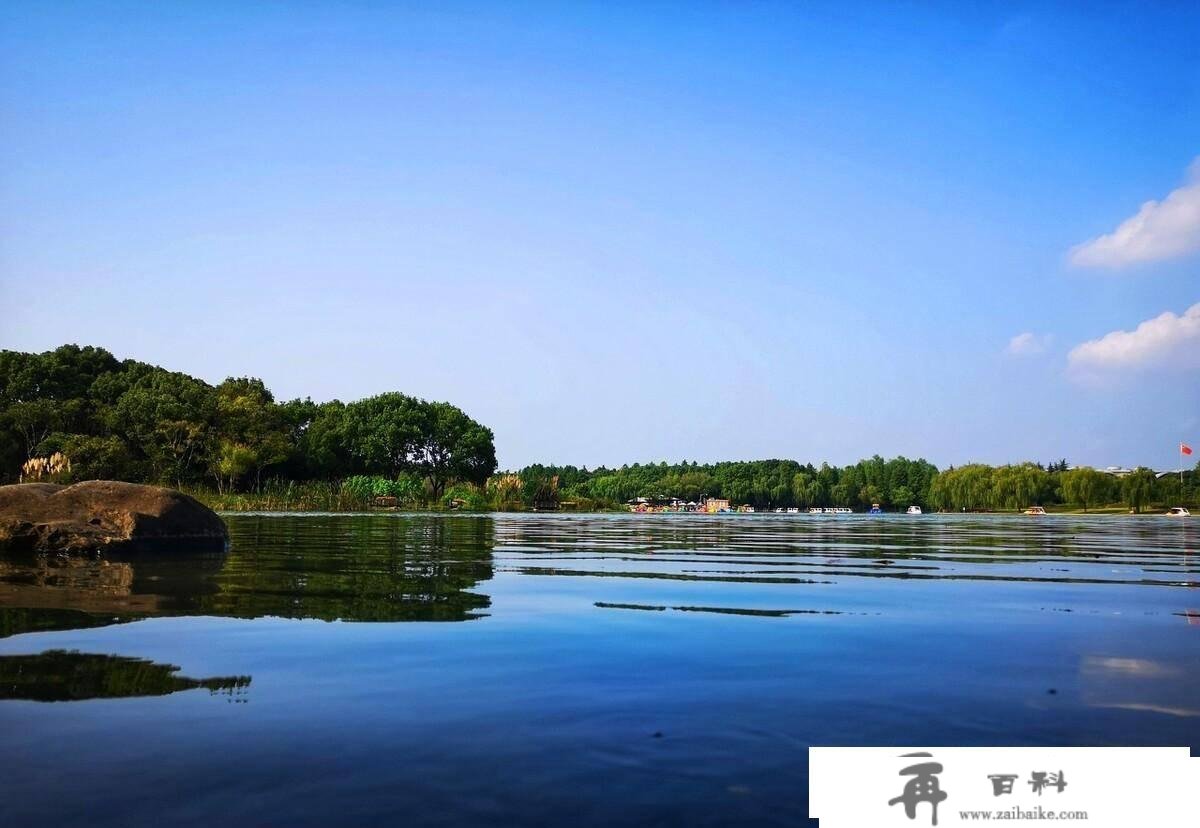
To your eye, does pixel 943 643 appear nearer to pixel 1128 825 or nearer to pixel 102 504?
pixel 1128 825

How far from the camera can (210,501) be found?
47.2m

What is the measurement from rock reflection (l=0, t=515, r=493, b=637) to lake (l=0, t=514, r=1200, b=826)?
0.22 feet

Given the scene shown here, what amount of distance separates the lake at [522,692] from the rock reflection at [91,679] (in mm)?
21

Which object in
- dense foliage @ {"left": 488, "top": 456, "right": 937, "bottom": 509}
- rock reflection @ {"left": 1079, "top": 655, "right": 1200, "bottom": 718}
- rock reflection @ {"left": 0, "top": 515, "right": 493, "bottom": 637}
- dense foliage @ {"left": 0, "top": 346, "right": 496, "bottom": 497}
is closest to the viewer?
rock reflection @ {"left": 1079, "top": 655, "right": 1200, "bottom": 718}

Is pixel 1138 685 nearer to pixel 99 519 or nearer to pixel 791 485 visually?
pixel 99 519

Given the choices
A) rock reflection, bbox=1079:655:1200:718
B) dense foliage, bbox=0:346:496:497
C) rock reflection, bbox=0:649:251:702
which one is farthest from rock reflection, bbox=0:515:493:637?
dense foliage, bbox=0:346:496:497

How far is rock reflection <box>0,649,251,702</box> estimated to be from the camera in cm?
396

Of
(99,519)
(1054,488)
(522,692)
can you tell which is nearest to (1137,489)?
(1054,488)

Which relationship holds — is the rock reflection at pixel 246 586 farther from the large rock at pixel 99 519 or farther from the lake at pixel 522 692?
the large rock at pixel 99 519

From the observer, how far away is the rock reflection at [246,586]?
6602 millimetres

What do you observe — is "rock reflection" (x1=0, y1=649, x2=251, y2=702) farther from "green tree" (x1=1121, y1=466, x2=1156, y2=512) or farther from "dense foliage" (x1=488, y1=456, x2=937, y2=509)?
"dense foliage" (x1=488, y1=456, x2=937, y2=509)

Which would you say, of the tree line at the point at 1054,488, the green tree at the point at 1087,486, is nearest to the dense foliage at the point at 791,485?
the tree line at the point at 1054,488

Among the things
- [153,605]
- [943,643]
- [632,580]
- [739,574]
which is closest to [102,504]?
[153,605]

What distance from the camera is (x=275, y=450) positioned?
61281 millimetres
